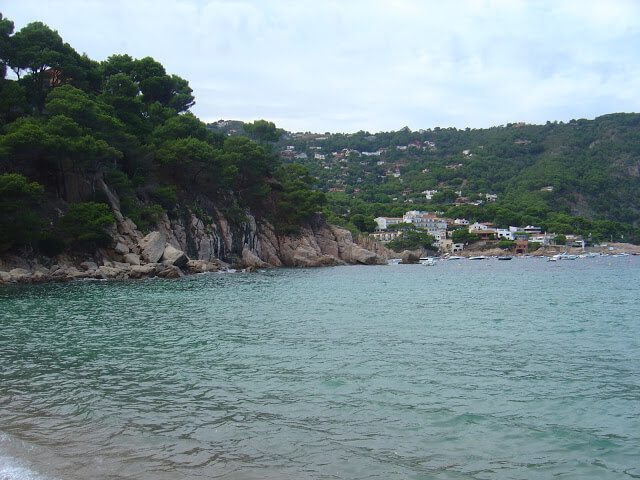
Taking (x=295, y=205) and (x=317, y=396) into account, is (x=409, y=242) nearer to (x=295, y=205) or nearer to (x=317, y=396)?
(x=295, y=205)

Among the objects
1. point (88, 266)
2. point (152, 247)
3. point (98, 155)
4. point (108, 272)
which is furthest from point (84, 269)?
point (98, 155)

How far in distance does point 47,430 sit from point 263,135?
71.1 m

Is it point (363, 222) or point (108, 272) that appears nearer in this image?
point (108, 272)

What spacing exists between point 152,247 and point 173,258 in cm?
170

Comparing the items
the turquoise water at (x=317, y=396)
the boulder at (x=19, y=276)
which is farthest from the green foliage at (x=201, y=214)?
the turquoise water at (x=317, y=396)

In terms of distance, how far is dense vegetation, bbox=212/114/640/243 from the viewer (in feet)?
417

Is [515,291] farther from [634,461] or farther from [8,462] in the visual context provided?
[8,462]

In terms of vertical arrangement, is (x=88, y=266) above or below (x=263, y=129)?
below

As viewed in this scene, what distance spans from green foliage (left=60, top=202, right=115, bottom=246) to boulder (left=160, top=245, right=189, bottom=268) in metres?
4.45

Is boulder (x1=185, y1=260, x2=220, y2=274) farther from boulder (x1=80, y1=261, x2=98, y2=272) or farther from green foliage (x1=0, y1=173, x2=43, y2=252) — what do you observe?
green foliage (x1=0, y1=173, x2=43, y2=252)

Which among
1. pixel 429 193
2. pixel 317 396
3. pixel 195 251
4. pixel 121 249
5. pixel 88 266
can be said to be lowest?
pixel 317 396

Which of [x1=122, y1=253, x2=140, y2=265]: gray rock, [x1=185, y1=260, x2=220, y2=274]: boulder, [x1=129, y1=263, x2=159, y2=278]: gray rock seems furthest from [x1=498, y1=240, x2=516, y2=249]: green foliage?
[x1=129, y1=263, x2=159, y2=278]: gray rock

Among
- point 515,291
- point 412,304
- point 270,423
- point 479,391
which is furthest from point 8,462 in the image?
point 515,291

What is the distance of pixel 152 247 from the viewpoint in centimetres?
3875
